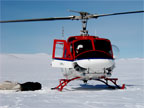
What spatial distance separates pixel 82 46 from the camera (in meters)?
9.81

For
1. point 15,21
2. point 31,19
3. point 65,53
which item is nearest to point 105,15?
point 65,53

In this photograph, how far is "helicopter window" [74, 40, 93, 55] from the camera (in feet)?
31.9

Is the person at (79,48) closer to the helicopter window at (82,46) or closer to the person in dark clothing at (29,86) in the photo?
the helicopter window at (82,46)

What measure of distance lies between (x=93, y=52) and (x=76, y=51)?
836 mm

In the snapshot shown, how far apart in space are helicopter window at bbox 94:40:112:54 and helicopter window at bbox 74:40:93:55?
1.04 ft

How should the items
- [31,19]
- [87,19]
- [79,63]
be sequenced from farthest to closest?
[87,19]
[31,19]
[79,63]

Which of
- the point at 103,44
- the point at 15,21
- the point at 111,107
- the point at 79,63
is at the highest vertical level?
the point at 15,21

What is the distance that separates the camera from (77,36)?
1076 centimetres

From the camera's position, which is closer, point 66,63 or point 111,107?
point 111,107

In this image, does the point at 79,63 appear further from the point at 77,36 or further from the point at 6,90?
the point at 6,90

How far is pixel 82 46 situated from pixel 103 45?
3.31ft

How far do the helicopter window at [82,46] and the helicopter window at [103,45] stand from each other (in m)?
0.32

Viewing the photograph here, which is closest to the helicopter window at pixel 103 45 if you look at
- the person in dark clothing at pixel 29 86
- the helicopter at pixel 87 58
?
the helicopter at pixel 87 58

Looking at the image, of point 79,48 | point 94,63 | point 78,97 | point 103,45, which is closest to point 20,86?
point 79,48
